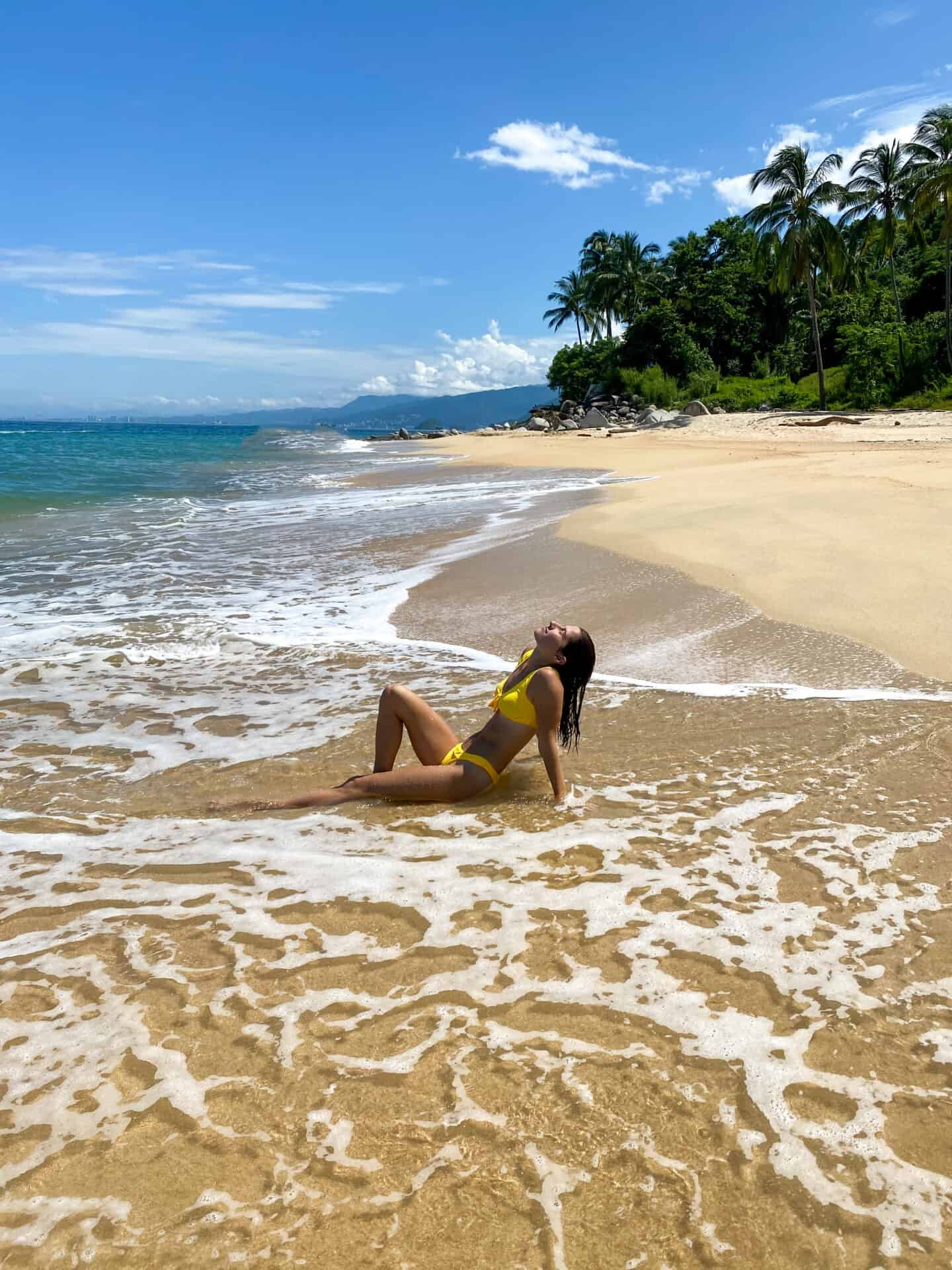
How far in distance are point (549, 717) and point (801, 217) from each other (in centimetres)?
3945

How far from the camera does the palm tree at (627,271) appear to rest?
56875mm

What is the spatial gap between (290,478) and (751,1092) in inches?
1084

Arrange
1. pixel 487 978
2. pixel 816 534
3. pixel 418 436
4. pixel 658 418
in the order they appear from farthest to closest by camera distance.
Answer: pixel 418 436, pixel 658 418, pixel 816 534, pixel 487 978

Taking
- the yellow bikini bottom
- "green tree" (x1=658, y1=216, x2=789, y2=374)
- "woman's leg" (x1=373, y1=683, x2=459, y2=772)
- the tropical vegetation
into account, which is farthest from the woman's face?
"green tree" (x1=658, y1=216, x2=789, y2=374)

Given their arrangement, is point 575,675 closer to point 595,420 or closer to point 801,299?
point 595,420

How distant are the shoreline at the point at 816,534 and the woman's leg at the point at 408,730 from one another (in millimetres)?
3308

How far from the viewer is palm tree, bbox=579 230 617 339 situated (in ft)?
189

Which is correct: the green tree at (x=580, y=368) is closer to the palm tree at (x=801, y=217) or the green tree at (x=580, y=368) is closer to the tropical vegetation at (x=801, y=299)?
the tropical vegetation at (x=801, y=299)

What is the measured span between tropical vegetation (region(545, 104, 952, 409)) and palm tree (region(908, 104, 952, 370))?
0.06 m

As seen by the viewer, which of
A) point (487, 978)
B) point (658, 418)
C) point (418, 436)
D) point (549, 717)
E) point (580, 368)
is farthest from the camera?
point (418, 436)

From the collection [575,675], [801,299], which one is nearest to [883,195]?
[801,299]

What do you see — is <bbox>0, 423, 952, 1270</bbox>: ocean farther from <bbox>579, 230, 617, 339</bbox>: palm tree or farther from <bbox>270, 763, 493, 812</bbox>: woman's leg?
<bbox>579, 230, 617, 339</bbox>: palm tree

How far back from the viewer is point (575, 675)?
4250 millimetres

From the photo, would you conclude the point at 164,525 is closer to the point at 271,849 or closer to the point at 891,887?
the point at 271,849
